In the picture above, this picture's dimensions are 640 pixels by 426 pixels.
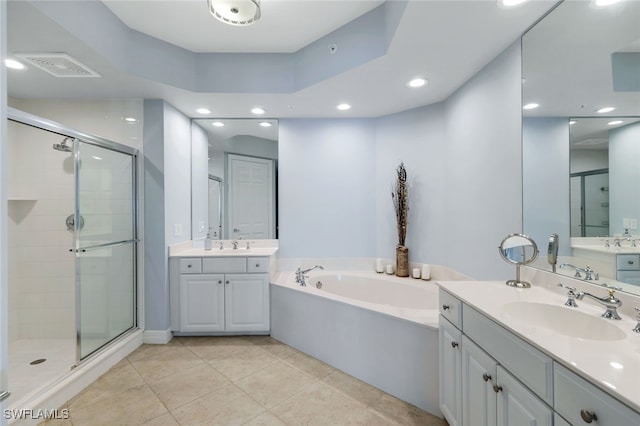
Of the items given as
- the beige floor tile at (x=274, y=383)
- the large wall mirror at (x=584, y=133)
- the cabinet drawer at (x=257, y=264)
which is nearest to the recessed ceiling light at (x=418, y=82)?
the large wall mirror at (x=584, y=133)

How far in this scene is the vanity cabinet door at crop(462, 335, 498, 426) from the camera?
1.16 m

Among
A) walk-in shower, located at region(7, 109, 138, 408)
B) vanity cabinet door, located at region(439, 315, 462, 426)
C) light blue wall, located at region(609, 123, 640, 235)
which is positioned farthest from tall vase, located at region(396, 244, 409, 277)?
walk-in shower, located at region(7, 109, 138, 408)

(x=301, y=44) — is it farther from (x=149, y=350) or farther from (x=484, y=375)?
(x=149, y=350)

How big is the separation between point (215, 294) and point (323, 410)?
151 cm

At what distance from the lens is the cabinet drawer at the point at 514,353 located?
2.92 feet

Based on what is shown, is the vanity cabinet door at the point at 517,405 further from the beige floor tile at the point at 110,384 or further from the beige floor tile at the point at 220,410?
the beige floor tile at the point at 110,384

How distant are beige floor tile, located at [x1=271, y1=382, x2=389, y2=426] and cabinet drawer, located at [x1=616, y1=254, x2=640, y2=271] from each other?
1.47 m

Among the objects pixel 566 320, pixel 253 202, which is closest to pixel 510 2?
pixel 566 320

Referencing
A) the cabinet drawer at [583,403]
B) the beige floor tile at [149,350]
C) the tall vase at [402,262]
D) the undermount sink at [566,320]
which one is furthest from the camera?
the tall vase at [402,262]

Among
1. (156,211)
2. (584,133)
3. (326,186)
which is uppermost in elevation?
(584,133)

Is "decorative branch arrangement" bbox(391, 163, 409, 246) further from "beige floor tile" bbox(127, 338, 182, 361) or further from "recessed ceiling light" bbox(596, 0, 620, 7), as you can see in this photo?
"beige floor tile" bbox(127, 338, 182, 361)

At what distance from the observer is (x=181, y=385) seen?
203cm

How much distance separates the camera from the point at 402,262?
294cm

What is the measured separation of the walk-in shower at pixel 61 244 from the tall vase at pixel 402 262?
269 centimetres
